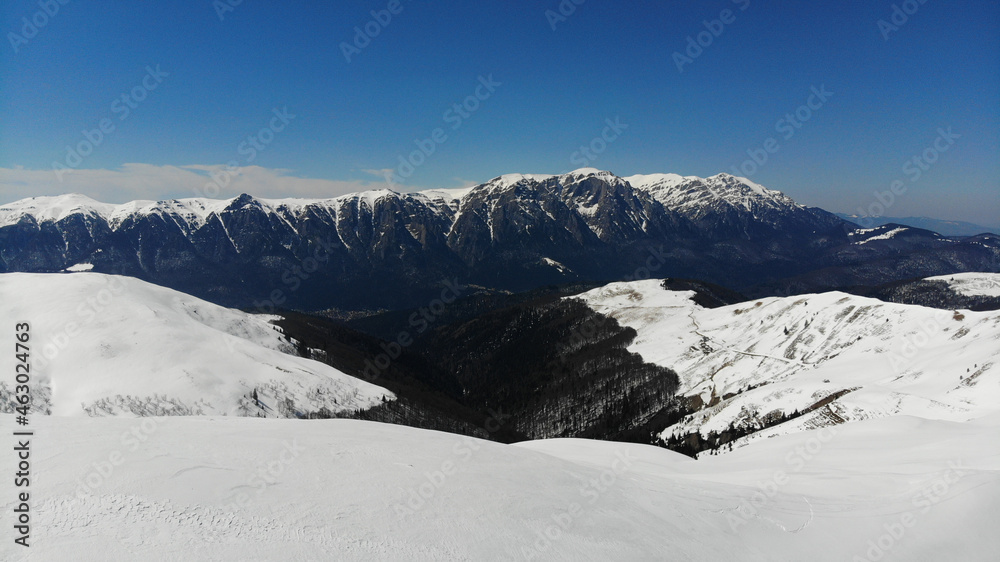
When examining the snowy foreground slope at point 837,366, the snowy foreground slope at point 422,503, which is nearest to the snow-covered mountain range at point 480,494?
the snowy foreground slope at point 422,503

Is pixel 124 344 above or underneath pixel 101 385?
above

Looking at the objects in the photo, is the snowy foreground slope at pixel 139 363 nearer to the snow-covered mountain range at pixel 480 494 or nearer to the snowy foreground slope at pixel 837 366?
the snow-covered mountain range at pixel 480 494

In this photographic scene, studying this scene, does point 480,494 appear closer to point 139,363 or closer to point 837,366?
point 139,363

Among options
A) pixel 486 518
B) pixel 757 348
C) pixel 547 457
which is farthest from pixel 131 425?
pixel 757 348

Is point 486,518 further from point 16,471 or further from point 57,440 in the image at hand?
point 57,440

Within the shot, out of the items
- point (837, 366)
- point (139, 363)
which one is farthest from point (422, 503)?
point (837, 366)
